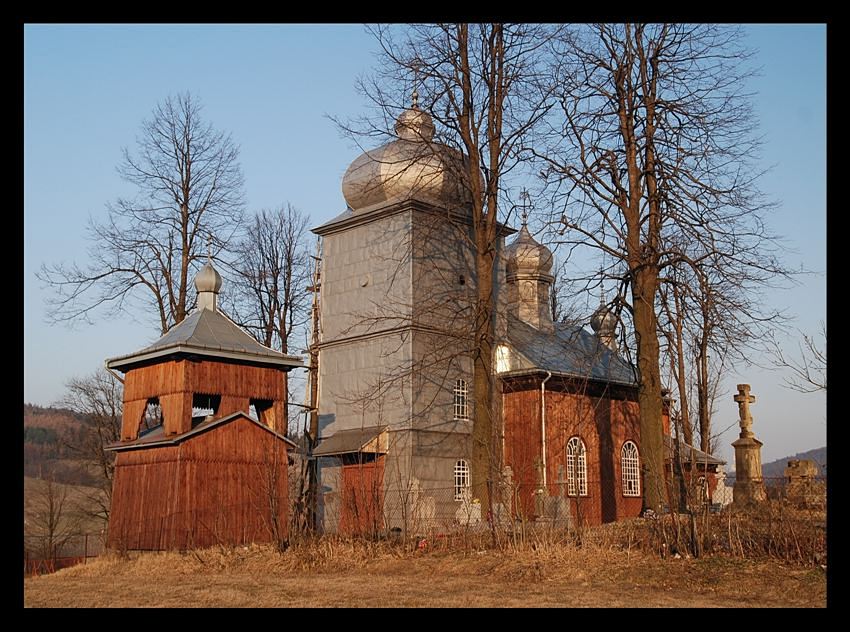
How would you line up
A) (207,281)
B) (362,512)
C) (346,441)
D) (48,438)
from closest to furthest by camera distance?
1. (362,512)
2. (207,281)
3. (346,441)
4. (48,438)

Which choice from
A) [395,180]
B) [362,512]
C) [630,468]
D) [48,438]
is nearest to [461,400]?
[395,180]

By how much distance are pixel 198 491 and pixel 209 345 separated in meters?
3.53

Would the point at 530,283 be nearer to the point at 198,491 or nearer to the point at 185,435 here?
the point at 185,435

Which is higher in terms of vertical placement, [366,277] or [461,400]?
[366,277]

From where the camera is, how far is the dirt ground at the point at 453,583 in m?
11.2

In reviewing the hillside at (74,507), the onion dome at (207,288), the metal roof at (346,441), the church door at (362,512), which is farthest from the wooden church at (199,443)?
the hillside at (74,507)

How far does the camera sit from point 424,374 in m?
28.7

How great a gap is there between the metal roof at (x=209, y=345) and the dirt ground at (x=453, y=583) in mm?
7090

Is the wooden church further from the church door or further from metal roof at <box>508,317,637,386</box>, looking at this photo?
metal roof at <box>508,317,637,386</box>

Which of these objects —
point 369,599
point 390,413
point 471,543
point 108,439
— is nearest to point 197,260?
point 390,413

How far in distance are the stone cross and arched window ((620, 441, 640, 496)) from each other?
29.5 ft

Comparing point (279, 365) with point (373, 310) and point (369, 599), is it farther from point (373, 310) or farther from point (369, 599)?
Result: point (369, 599)

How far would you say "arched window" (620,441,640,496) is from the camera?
107 feet

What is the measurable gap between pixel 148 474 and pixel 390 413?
27.1 feet
